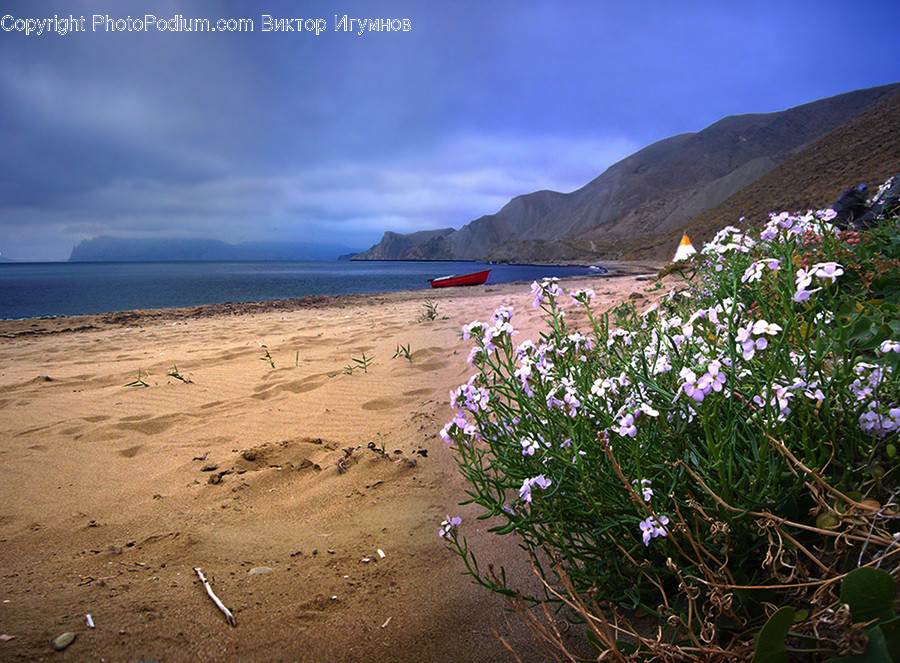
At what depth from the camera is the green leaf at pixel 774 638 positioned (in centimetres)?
82

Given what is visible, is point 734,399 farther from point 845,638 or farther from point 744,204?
point 744,204

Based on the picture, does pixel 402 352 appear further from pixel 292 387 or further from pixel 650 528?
pixel 650 528

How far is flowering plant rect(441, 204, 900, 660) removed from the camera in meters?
1.09

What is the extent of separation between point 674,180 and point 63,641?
114 meters

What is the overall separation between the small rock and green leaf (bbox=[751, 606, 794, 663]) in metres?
1.82

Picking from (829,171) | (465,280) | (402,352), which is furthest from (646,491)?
(829,171)

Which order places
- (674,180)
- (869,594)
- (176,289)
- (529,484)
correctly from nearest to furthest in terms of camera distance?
(869,594), (529,484), (176,289), (674,180)

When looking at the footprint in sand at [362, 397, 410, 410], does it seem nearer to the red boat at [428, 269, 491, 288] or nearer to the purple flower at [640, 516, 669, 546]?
the purple flower at [640, 516, 669, 546]

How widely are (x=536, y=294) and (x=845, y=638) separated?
1284 millimetres

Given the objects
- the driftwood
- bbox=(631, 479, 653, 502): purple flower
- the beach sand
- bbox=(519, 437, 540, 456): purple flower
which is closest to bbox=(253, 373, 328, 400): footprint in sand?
the beach sand

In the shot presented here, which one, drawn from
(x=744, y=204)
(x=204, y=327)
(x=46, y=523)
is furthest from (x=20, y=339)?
(x=744, y=204)

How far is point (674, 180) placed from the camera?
97938mm

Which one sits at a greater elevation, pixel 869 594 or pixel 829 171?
pixel 829 171

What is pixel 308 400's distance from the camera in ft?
13.6
